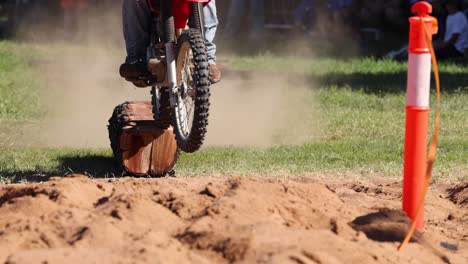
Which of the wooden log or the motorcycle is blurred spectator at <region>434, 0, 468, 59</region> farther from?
the motorcycle

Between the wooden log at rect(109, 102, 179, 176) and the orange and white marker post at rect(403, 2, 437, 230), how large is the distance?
3272 mm

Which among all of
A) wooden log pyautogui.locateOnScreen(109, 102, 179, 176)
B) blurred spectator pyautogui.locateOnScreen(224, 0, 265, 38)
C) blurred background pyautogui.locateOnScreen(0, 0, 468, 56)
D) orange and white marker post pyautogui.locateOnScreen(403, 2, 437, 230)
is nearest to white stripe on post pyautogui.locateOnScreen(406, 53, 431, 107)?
orange and white marker post pyautogui.locateOnScreen(403, 2, 437, 230)

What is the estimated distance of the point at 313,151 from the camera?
10875mm

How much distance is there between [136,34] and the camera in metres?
9.60

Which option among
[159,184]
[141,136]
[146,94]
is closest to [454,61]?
[146,94]

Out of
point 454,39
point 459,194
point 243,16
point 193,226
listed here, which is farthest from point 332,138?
point 243,16

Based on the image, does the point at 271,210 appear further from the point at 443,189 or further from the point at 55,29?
the point at 55,29

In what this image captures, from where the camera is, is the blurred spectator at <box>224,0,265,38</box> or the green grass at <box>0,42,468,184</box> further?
the blurred spectator at <box>224,0,265,38</box>

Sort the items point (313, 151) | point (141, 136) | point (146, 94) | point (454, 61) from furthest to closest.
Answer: point (454, 61)
point (146, 94)
point (313, 151)
point (141, 136)

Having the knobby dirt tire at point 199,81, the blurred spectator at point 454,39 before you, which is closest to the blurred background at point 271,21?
the blurred spectator at point 454,39

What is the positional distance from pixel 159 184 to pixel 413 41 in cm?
201

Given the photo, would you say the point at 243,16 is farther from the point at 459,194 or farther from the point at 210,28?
the point at 459,194

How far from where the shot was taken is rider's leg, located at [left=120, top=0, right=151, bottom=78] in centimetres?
949

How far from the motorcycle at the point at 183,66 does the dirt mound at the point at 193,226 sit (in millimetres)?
1260
